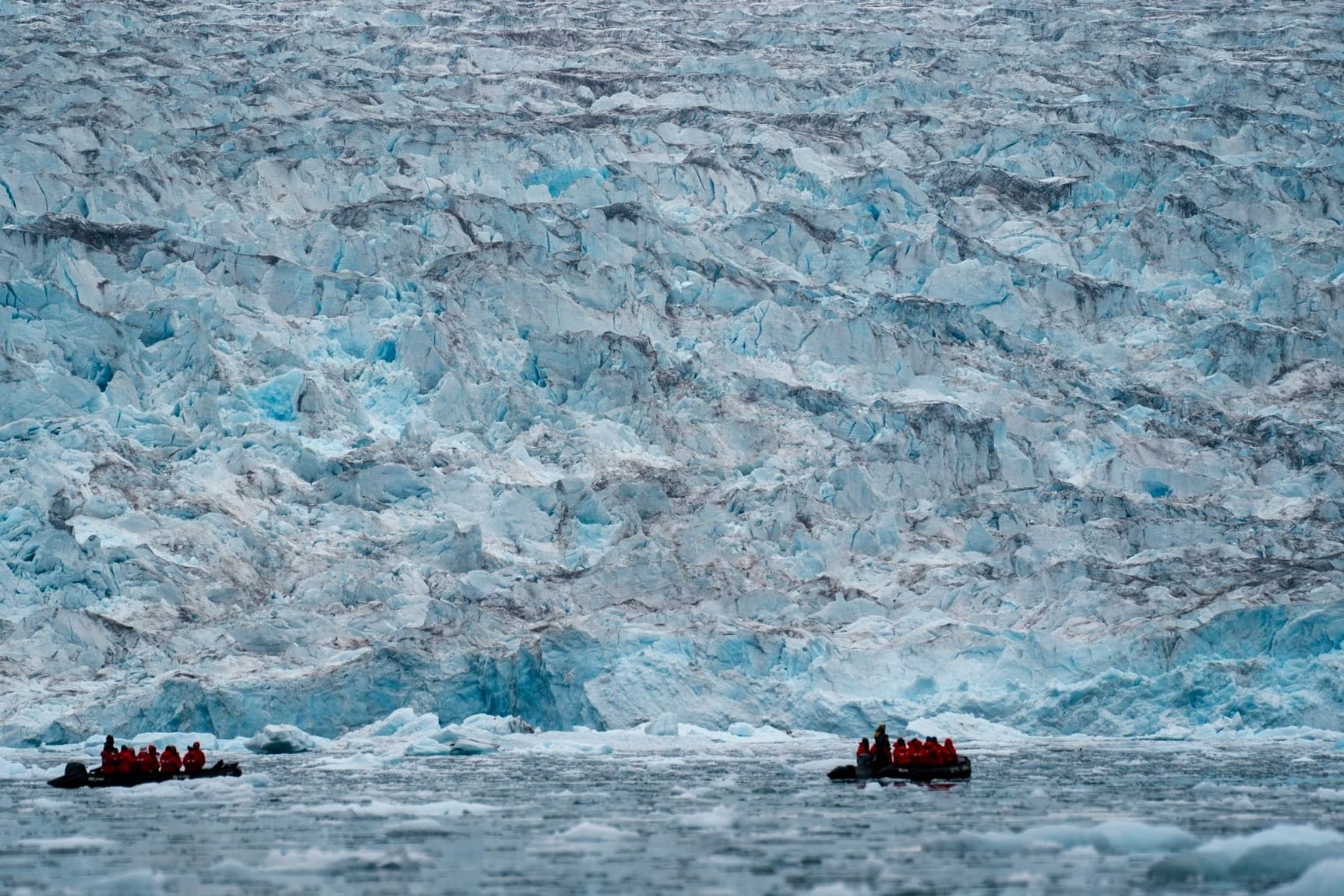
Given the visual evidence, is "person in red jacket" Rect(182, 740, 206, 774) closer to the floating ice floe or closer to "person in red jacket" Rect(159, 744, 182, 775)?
"person in red jacket" Rect(159, 744, 182, 775)

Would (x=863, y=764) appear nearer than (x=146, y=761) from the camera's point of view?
Yes

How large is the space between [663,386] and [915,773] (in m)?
20.2

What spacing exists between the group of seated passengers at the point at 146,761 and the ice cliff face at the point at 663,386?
16.8 feet

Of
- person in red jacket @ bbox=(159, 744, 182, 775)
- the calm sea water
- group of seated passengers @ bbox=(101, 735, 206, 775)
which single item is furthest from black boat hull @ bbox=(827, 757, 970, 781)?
person in red jacket @ bbox=(159, 744, 182, 775)

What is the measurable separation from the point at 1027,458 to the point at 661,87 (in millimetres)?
24390

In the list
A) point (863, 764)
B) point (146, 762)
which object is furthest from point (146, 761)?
point (863, 764)

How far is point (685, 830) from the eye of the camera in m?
16.2

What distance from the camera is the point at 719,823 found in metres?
16.6

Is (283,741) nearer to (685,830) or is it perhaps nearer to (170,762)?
(170,762)

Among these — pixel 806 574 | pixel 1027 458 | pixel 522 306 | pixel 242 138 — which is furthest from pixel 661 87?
pixel 806 574

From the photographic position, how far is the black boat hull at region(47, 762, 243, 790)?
21703 millimetres

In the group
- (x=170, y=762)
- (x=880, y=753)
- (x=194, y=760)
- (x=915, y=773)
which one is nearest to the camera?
(x=915, y=773)

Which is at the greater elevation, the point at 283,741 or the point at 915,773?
the point at 283,741

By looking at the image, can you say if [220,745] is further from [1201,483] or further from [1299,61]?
[1299,61]
